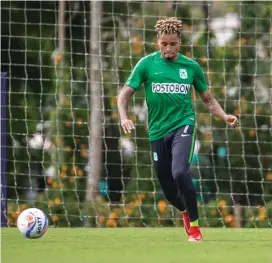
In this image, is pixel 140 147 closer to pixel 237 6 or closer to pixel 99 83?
pixel 99 83

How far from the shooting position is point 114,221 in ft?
47.0

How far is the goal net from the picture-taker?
47.5ft

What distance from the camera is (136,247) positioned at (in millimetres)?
8633

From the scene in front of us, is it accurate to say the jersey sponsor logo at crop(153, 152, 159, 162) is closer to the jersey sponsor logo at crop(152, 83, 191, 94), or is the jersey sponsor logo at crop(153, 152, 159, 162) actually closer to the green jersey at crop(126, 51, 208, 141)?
the green jersey at crop(126, 51, 208, 141)

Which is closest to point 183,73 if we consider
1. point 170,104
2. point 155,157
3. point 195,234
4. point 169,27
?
point 170,104

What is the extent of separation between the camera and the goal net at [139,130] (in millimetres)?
14469

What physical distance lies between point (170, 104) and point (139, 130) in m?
5.81

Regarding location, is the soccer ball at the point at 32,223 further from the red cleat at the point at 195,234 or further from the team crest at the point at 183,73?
the team crest at the point at 183,73

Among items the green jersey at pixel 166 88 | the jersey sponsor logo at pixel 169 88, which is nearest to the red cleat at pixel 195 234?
the green jersey at pixel 166 88

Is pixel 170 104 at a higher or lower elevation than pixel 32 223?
higher

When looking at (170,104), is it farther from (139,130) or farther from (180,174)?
(139,130)

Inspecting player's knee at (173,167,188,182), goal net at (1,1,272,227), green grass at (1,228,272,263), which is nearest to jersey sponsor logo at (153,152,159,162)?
player's knee at (173,167,188,182)

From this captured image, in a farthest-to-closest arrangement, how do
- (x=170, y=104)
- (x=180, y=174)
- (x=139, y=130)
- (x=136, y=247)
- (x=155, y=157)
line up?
(x=139, y=130), (x=155, y=157), (x=170, y=104), (x=180, y=174), (x=136, y=247)

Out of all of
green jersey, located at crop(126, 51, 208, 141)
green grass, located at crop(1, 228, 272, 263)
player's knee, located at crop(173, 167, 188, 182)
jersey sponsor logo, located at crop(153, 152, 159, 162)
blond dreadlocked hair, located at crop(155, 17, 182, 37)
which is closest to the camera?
green grass, located at crop(1, 228, 272, 263)
